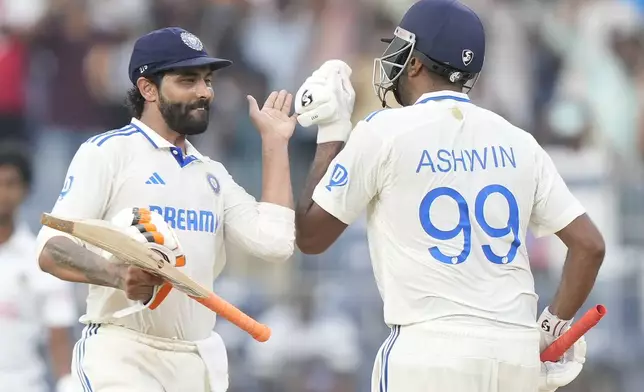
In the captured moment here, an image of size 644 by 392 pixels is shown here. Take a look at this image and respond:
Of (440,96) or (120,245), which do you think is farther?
(440,96)

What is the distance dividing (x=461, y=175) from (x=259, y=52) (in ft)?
22.8

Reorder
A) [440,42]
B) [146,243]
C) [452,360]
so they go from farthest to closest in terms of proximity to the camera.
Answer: [440,42], [452,360], [146,243]

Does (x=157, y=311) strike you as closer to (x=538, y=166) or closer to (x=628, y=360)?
(x=538, y=166)

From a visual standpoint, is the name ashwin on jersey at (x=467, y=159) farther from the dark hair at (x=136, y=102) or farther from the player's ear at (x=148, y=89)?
the dark hair at (x=136, y=102)

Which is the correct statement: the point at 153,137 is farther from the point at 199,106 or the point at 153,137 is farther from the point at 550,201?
the point at 550,201

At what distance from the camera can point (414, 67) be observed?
5.41 meters

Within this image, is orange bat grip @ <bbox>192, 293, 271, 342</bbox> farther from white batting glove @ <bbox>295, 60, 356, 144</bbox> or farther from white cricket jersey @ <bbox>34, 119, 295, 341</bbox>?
white batting glove @ <bbox>295, 60, 356, 144</bbox>

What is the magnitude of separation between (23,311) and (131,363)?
89.6 inches

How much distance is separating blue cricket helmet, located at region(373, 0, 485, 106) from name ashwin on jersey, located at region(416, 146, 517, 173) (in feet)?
1.16

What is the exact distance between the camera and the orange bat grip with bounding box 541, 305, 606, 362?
538 cm

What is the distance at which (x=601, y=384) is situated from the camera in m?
10.9

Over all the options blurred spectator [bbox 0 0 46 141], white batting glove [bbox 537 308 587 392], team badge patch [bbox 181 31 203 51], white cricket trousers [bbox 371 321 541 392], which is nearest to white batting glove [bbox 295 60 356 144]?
team badge patch [bbox 181 31 203 51]

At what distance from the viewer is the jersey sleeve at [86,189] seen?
5.29 m

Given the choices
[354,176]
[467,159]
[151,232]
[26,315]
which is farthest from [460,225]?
[26,315]
